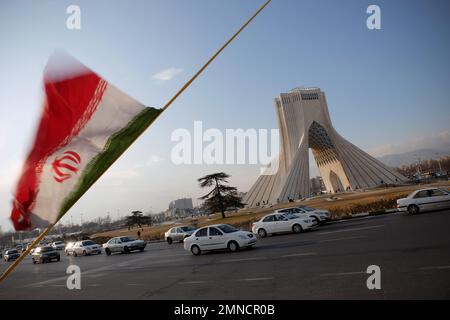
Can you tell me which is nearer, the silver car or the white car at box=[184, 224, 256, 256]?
the white car at box=[184, 224, 256, 256]

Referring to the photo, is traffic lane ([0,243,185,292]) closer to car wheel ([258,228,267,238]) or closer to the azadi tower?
car wheel ([258,228,267,238])

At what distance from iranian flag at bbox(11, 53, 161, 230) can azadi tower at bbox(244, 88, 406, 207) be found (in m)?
64.8

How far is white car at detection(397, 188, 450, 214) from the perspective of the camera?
20375mm

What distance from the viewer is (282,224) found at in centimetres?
2273

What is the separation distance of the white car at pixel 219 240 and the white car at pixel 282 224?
5.07m

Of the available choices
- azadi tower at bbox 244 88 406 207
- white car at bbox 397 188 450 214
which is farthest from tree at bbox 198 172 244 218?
white car at bbox 397 188 450 214

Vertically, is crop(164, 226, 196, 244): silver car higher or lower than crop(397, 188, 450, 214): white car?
lower

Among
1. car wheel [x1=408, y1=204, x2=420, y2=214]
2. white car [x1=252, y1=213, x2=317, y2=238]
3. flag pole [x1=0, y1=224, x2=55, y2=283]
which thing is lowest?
white car [x1=252, y1=213, x2=317, y2=238]

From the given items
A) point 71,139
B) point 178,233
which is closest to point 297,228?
point 178,233

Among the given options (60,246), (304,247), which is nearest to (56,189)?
(304,247)

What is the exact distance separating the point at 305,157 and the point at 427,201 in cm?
5651

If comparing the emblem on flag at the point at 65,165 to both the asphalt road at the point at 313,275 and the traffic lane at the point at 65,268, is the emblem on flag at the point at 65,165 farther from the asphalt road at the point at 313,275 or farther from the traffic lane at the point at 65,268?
the traffic lane at the point at 65,268

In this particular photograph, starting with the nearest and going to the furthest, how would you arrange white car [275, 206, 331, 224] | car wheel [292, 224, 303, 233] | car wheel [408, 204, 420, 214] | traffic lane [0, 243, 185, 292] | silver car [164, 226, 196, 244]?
1. traffic lane [0, 243, 185, 292]
2. car wheel [408, 204, 420, 214]
3. car wheel [292, 224, 303, 233]
4. white car [275, 206, 331, 224]
5. silver car [164, 226, 196, 244]

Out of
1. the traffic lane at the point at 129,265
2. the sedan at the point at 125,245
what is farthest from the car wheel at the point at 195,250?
the sedan at the point at 125,245
